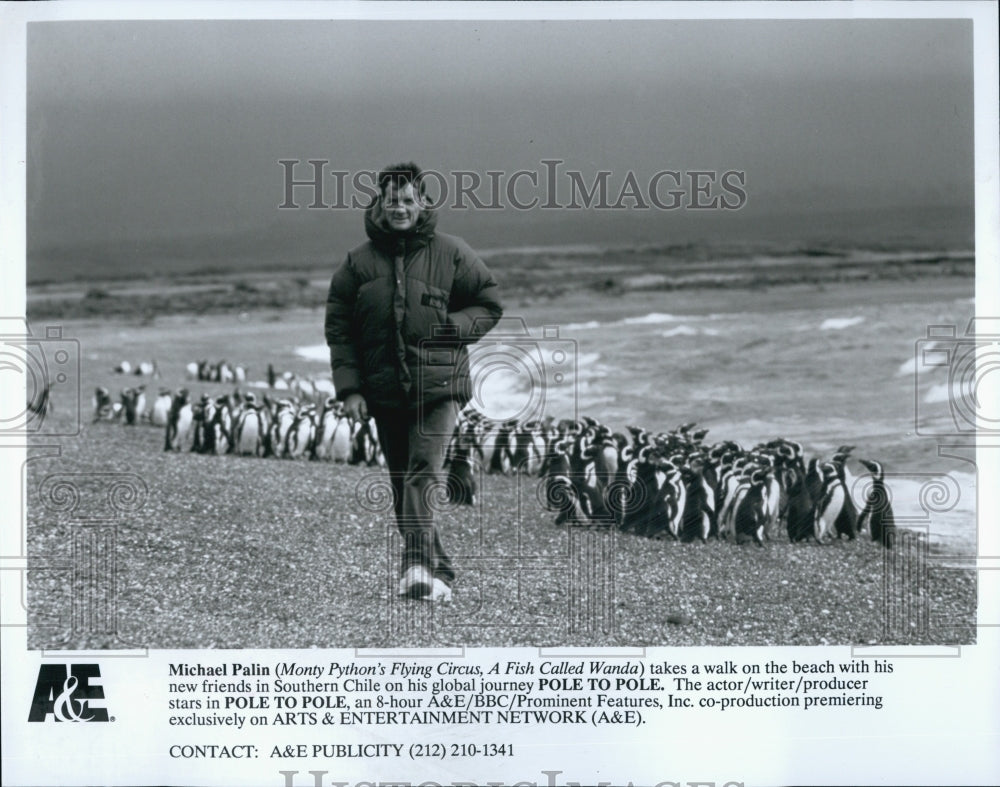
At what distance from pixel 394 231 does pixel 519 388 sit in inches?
29.6

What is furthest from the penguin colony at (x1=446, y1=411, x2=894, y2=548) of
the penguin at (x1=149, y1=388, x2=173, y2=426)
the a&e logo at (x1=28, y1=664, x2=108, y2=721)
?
the a&e logo at (x1=28, y1=664, x2=108, y2=721)

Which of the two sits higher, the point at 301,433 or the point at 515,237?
the point at 515,237

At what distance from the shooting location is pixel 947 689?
4820mm

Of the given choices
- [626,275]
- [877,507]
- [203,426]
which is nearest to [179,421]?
[203,426]

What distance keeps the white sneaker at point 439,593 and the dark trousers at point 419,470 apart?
0.07 ft

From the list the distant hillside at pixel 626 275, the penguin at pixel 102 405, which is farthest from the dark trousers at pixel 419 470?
the penguin at pixel 102 405

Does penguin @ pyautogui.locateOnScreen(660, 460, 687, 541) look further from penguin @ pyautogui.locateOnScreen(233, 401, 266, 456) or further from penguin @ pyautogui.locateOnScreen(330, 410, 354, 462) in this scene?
penguin @ pyautogui.locateOnScreen(233, 401, 266, 456)

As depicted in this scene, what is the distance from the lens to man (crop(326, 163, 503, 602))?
15.7 ft

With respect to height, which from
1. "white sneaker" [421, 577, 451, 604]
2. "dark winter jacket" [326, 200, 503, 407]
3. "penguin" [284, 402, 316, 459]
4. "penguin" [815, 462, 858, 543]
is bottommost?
"white sneaker" [421, 577, 451, 604]

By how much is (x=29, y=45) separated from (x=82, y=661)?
7.52 ft

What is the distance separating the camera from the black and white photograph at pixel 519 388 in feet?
15.7

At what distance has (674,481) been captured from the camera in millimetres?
4945

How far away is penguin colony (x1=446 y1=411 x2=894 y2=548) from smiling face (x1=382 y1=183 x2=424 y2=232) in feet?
2.47

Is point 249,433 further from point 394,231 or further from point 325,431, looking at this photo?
point 394,231
